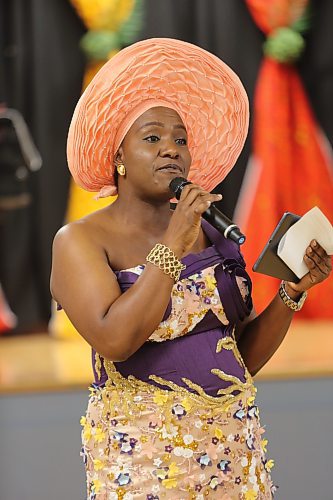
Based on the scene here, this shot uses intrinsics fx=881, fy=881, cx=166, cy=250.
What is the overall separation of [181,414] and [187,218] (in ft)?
1.24

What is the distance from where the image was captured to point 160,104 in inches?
72.8

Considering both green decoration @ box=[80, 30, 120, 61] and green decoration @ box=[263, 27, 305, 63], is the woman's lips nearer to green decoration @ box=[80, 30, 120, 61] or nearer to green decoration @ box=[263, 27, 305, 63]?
green decoration @ box=[80, 30, 120, 61]

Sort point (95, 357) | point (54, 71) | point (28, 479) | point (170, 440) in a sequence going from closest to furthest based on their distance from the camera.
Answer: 1. point (170, 440)
2. point (95, 357)
3. point (28, 479)
4. point (54, 71)

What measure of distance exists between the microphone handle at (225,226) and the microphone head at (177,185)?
64 mm

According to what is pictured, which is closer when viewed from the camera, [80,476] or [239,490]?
[239,490]

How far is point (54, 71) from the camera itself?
5879 millimetres

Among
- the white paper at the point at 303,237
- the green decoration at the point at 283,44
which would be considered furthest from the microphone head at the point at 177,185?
the green decoration at the point at 283,44

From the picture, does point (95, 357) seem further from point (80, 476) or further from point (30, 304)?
point (30, 304)

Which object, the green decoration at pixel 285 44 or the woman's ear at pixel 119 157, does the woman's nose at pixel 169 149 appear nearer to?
the woman's ear at pixel 119 157

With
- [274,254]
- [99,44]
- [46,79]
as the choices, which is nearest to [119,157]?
[274,254]

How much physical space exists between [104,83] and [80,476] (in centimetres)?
193

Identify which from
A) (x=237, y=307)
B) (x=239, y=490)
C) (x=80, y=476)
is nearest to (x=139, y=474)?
(x=239, y=490)

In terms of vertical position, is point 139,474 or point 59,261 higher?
point 59,261

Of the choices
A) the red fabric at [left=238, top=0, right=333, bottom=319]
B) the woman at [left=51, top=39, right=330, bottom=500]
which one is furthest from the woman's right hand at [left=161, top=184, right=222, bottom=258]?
the red fabric at [left=238, top=0, right=333, bottom=319]
